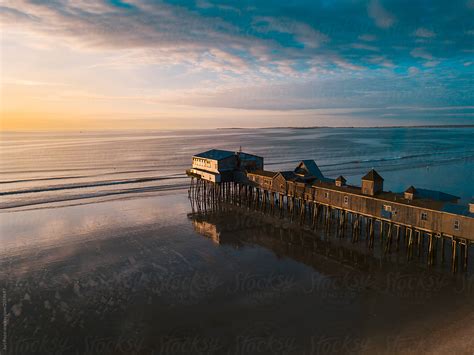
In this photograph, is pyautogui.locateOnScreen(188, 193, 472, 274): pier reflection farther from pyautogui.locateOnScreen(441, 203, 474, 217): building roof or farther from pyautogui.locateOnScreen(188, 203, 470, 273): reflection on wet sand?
pyautogui.locateOnScreen(441, 203, 474, 217): building roof

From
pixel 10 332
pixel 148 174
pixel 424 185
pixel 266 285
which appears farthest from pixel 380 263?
pixel 148 174

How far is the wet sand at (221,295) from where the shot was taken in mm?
16734

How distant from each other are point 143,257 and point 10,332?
10357 millimetres

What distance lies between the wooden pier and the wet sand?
1.68 metres

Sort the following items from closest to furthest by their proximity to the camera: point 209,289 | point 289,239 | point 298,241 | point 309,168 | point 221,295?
point 221,295 < point 209,289 < point 298,241 < point 289,239 < point 309,168

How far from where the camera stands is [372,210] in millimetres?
27578

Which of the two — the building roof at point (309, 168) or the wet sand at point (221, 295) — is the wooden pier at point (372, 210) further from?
the wet sand at point (221, 295)

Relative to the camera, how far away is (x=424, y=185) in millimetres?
49656

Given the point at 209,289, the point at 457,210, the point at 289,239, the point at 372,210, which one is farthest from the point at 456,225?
the point at 209,289

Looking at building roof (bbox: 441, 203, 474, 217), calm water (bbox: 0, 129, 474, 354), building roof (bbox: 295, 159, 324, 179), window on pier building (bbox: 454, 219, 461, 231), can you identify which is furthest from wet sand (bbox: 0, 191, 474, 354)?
building roof (bbox: 295, 159, 324, 179)

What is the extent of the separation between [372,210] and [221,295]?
1415cm

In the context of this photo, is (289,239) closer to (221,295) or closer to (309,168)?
(309,168)

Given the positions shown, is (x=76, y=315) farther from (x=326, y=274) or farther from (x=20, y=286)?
(x=326, y=274)

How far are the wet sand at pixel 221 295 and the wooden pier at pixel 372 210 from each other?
5.50 feet
